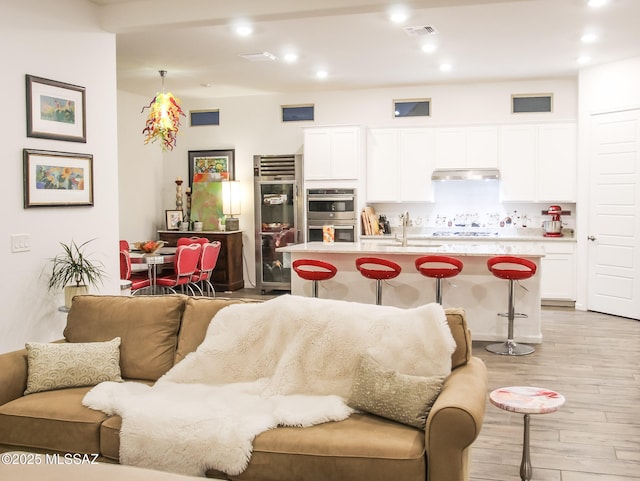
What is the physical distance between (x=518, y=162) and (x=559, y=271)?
5.11 ft

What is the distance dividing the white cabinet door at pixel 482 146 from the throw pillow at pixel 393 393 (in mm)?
6298

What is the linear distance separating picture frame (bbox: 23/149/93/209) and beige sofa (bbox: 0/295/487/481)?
110 centimetres

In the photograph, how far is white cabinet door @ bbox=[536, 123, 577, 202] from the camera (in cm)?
855

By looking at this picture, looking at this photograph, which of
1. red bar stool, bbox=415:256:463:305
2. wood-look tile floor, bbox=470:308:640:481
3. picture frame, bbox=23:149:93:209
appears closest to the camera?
wood-look tile floor, bbox=470:308:640:481

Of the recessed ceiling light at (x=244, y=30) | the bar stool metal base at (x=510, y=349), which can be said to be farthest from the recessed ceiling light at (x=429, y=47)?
the bar stool metal base at (x=510, y=349)

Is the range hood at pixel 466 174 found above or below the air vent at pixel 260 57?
below

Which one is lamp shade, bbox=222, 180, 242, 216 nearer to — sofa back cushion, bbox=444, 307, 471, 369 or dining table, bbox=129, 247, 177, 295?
dining table, bbox=129, 247, 177, 295

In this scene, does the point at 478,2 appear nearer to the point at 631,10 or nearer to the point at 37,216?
the point at 631,10

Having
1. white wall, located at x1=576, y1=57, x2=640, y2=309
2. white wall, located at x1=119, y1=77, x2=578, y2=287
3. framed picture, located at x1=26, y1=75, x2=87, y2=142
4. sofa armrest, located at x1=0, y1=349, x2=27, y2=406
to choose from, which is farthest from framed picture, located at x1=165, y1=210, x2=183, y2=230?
sofa armrest, located at x1=0, y1=349, x2=27, y2=406

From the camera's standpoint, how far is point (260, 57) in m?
7.30

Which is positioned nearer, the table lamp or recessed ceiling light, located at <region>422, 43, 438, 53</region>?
recessed ceiling light, located at <region>422, 43, 438, 53</region>

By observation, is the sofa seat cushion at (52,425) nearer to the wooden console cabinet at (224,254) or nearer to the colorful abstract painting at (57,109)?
the colorful abstract painting at (57,109)

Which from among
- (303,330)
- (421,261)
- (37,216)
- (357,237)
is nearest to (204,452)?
(303,330)

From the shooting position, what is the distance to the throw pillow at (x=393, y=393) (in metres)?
2.86
